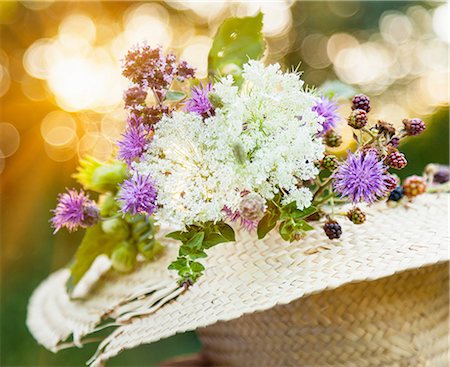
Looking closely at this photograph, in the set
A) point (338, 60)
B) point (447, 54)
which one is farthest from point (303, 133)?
point (338, 60)

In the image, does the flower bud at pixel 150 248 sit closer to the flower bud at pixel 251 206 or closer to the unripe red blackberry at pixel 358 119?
the flower bud at pixel 251 206

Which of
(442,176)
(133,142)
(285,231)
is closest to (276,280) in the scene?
(285,231)

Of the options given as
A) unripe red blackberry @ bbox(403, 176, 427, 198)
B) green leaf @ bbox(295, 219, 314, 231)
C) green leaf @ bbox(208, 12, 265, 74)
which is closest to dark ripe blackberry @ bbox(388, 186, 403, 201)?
unripe red blackberry @ bbox(403, 176, 427, 198)

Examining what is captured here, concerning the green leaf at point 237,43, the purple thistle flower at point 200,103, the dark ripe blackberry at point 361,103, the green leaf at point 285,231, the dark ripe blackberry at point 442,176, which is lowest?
the dark ripe blackberry at point 442,176

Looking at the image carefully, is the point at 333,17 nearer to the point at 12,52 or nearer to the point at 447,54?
the point at 447,54

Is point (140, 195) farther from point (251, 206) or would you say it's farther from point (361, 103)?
point (361, 103)

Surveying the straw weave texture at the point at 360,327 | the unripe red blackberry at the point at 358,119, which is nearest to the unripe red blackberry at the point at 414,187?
the straw weave texture at the point at 360,327
